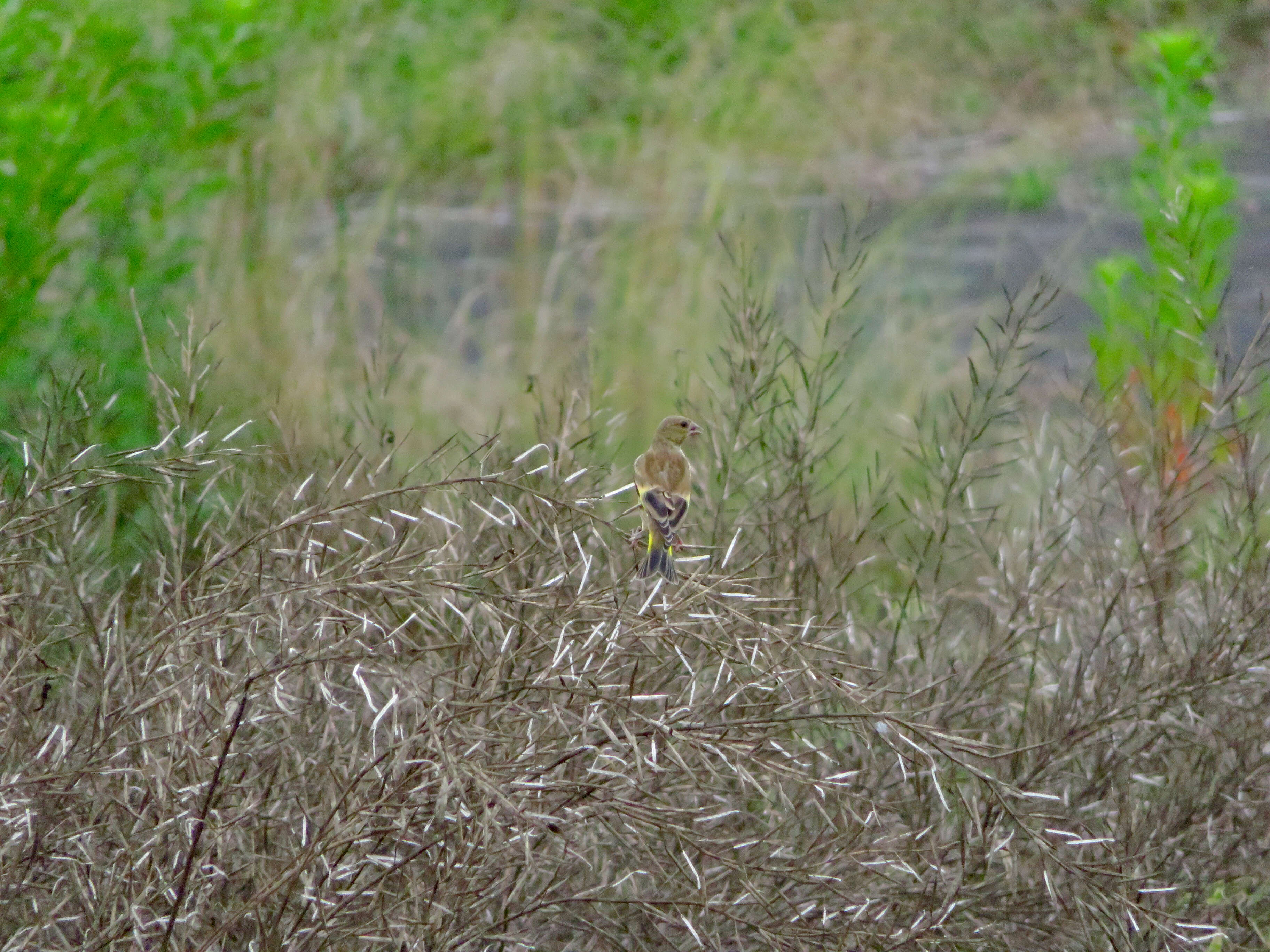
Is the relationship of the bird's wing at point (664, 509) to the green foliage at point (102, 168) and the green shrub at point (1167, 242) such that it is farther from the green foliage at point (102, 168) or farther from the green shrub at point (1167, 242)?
the green foliage at point (102, 168)

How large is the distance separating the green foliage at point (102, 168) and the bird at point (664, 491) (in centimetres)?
130

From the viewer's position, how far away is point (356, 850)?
1.66 meters

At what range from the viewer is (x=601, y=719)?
1453mm

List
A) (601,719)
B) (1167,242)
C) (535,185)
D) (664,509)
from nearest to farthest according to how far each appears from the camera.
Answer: (601,719) → (664,509) → (1167,242) → (535,185)

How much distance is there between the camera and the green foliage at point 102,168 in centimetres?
321

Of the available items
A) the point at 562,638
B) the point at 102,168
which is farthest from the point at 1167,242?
the point at 102,168

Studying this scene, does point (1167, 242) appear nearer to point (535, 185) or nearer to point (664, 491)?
point (664, 491)

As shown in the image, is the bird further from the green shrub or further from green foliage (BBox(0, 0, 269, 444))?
green foliage (BBox(0, 0, 269, 444))

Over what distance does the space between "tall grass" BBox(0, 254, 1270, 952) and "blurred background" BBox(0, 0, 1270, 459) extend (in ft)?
0.86

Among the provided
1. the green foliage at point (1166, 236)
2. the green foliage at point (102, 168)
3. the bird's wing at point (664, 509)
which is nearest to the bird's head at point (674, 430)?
the bird's wing at point (664, 509)

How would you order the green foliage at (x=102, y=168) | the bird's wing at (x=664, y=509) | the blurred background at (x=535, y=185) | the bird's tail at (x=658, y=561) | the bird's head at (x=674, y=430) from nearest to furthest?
the bird's tail at (x=658, y=561), the bird's wing at (x=664, y=509), the bird's head at (x=674, y=430), the green foliage at (x=102, y=168), the blurred background at (x=535, y=185)

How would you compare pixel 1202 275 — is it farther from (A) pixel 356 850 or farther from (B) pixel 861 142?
(B) pixel 861 142

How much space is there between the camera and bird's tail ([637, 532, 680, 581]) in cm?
180

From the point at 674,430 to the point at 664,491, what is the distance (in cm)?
20
